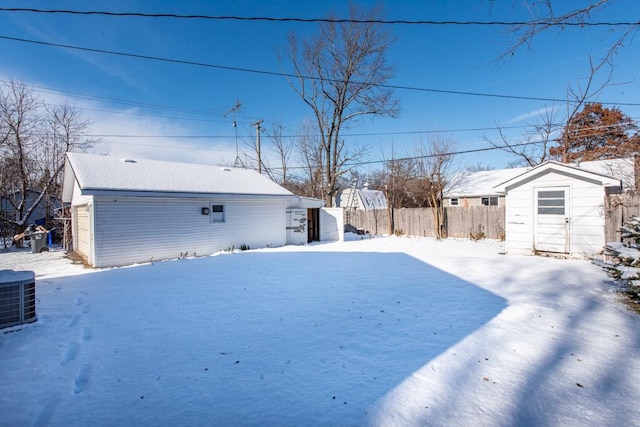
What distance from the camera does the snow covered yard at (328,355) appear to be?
8.00 ft

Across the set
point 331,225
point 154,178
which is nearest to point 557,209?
point 331,225

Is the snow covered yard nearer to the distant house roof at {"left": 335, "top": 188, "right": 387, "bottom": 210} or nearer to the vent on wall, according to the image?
the vent on wall

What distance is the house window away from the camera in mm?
11847

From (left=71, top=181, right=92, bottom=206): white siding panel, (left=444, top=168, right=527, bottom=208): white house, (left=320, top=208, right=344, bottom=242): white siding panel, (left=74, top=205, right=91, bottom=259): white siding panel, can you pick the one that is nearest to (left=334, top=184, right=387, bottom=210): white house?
(left=444, top=168, right=527, bottom=208): white house

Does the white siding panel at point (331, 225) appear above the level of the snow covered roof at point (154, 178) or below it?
below

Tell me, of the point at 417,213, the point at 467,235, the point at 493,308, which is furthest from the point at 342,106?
the point at 493,308

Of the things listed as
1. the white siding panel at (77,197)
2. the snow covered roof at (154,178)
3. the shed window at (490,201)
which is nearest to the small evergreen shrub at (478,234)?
the shed window at (490,201)

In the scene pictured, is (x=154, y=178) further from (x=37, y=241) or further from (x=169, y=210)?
(x=37, y=241)

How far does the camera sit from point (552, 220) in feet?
31.1

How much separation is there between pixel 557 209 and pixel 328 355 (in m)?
9.59

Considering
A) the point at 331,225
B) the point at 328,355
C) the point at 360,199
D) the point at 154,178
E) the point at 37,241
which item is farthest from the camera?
the point at 360,199

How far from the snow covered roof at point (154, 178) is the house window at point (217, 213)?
690 mm

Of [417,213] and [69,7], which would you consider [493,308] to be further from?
[417,213]

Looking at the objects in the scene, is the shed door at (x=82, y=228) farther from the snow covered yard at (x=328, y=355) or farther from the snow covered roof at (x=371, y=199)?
the snow covered roof at (x=371, y=199)
